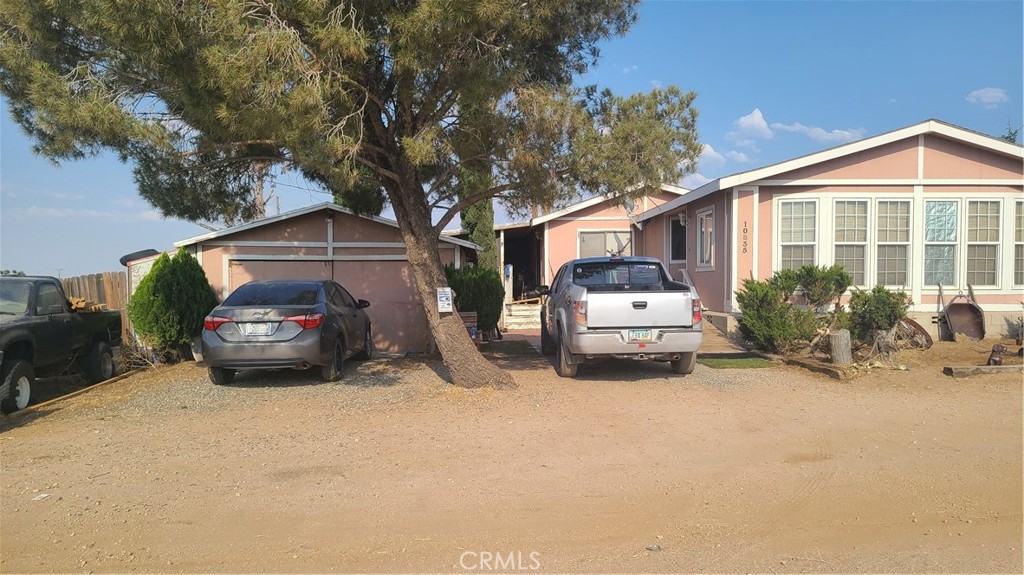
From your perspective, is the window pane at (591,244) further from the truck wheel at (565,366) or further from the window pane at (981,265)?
the truck wheel at (565,366)

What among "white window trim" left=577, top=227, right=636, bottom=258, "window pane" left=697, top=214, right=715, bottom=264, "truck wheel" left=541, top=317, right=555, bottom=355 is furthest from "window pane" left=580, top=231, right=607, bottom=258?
"truck wheel" left=541, top=317, right=555, bottom=355

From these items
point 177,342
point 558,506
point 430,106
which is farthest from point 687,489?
point 177,342

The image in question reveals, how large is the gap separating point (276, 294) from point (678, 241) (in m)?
11.2

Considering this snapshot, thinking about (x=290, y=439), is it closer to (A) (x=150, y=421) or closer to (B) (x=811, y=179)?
(A) (x=150, y=421)

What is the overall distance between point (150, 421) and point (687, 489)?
5881 mm

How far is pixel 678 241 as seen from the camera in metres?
17.6

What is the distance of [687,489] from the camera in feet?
17.0

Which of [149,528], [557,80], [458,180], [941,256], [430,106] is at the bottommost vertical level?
[149,528]

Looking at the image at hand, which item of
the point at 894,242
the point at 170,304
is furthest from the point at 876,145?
the point at 170,304

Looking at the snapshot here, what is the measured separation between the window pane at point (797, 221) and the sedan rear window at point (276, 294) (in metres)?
9.36

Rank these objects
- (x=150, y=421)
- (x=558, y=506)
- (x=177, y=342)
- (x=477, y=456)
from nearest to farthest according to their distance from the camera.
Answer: (x=558, y=506)
(x=477, y=456)
(x=150, y=421)
(x=177, y=342)

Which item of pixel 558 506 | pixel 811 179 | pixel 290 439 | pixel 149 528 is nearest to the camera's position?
pixel 149 528

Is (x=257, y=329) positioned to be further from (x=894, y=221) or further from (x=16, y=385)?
(x=894, y=221)

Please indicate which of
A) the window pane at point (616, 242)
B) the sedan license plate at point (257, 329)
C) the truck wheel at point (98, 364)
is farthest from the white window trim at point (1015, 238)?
the truck wheel at point (98, 364)
